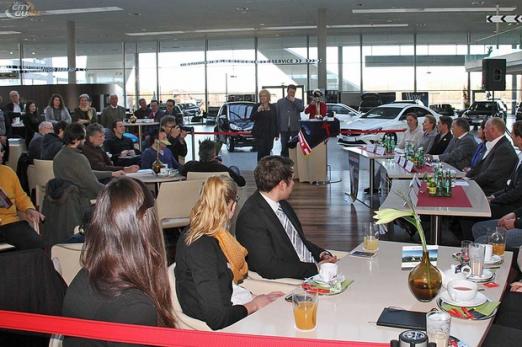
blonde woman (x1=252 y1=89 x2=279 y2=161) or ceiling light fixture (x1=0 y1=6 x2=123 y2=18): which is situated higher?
ceiling light fixture (x1=0 y1=6 x2=123 y2=18)

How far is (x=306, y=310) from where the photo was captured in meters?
2.25

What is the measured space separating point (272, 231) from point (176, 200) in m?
2.22

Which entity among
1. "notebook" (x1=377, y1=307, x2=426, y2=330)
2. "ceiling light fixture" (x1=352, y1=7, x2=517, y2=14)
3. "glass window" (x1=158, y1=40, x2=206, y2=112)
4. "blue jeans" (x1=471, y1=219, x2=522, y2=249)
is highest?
"ceiling light fixture" (x1=352, y1=7, x2=517, y2=14)

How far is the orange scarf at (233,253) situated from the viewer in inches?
113

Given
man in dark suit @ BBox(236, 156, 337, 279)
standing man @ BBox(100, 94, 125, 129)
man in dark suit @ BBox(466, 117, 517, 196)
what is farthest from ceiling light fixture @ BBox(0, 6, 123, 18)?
man in dark suit @ BBox(236, 156, 337, 279)

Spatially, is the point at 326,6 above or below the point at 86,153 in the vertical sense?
above

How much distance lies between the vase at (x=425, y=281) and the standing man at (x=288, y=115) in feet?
28.9

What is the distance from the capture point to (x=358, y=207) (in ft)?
28.0

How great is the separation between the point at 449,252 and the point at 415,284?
964mm

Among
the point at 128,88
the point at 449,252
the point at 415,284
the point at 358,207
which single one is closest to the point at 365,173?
the point at 358,207

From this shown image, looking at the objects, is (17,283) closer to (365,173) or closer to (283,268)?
(283,268)

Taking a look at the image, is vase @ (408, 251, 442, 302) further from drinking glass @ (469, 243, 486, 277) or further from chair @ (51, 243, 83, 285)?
chair @ (51, 243, 83, 285)

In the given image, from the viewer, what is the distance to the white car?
1653 centimetres

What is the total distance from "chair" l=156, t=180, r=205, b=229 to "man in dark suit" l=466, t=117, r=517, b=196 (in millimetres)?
2793
